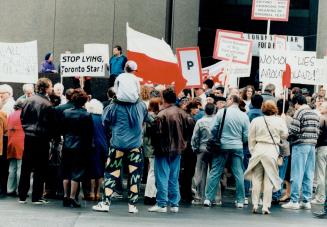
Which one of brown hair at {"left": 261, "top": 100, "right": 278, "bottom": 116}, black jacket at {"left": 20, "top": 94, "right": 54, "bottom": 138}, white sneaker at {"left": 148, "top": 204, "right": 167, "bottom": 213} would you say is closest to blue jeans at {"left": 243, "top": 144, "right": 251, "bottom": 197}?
brown hair at {"left": 261, "top": 100, "right": 278, "bottom": 116}

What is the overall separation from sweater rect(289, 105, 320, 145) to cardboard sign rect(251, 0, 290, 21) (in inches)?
279

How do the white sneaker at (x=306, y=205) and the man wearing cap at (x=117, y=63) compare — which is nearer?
the white sneaker at (x=306, y=205)

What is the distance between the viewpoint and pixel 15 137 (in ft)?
57.2

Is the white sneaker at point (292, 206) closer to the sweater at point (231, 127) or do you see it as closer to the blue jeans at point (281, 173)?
the blue jeans at point (281, 173)

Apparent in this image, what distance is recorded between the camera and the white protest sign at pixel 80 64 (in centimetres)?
1958

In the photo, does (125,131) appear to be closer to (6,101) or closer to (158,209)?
(158,209)

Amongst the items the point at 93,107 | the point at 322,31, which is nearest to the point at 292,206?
the point at 93,107

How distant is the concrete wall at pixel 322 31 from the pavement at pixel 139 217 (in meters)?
12.7

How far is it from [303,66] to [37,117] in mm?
7523

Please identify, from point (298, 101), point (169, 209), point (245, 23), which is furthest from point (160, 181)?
point (245, 23)

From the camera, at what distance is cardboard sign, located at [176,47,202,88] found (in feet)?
64.2

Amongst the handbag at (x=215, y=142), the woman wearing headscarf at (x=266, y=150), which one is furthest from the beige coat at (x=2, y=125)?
the woman wearing headscarf at (x=266, y=150)

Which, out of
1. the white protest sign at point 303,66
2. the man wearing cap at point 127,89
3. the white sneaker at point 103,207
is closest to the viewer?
the man wearing cap at point 127,89

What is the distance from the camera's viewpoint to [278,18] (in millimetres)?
24016
